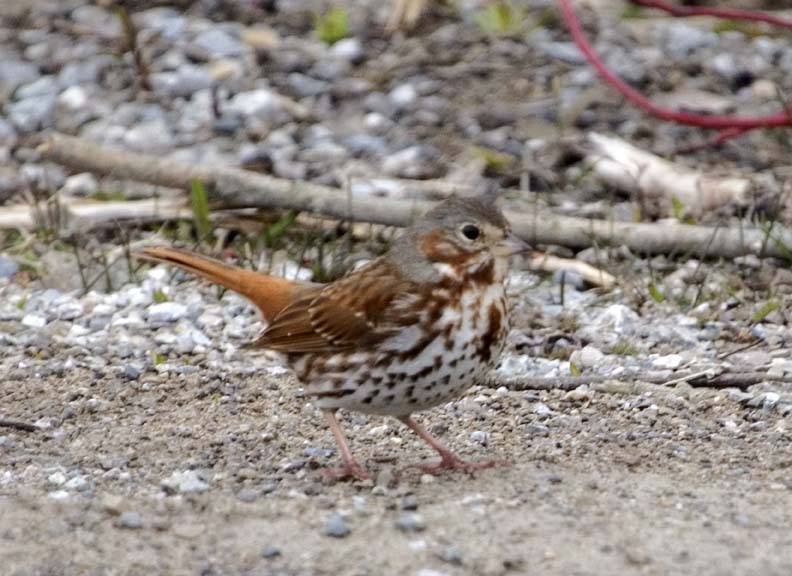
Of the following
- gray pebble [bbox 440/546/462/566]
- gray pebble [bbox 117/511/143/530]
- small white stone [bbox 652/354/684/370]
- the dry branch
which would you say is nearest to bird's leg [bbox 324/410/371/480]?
gray pebble [bbox 117/511/143/530]

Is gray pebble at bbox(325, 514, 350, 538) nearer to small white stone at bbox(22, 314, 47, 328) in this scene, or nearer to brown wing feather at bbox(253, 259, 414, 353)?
brown wing feather at bbox(253, 259, 414, 353)

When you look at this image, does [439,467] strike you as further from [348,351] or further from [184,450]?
[184,450]

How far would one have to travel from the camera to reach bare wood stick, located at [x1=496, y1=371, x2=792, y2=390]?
6055mm

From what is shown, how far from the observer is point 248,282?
5.89 m

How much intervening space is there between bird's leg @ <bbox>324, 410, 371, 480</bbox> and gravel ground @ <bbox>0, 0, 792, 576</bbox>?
0.19 ft

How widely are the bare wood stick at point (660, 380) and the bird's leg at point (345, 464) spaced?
96 cm

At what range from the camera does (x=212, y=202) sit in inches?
306

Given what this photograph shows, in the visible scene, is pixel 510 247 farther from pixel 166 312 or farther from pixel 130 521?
pixel 166 312

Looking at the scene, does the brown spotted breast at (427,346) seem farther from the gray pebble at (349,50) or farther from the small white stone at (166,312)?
the gray pebble at (349,50)

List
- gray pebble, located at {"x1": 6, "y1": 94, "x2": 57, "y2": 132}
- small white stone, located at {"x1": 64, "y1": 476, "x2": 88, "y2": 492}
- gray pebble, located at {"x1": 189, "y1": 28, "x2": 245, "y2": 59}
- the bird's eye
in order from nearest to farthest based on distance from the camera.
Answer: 1. small white stone, located at {"x1": 64, "y1": 476, "x2": 88, "y2": 492}
2. the bird's eye
3. gray pebble, located at {"x1": 6, "y1": 94, "x2": 57, "y2": 132}
4. gray pebble, located at {"x1": 189, "y1": 28, "x2": 245, "y2": 59}

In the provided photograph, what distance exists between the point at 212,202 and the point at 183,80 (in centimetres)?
213

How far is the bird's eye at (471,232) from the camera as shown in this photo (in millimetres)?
5285

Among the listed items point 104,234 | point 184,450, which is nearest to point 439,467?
point 184,450

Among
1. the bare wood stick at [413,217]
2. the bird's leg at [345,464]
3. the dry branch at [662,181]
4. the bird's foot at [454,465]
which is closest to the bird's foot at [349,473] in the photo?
the bird's leg at [345,464]
